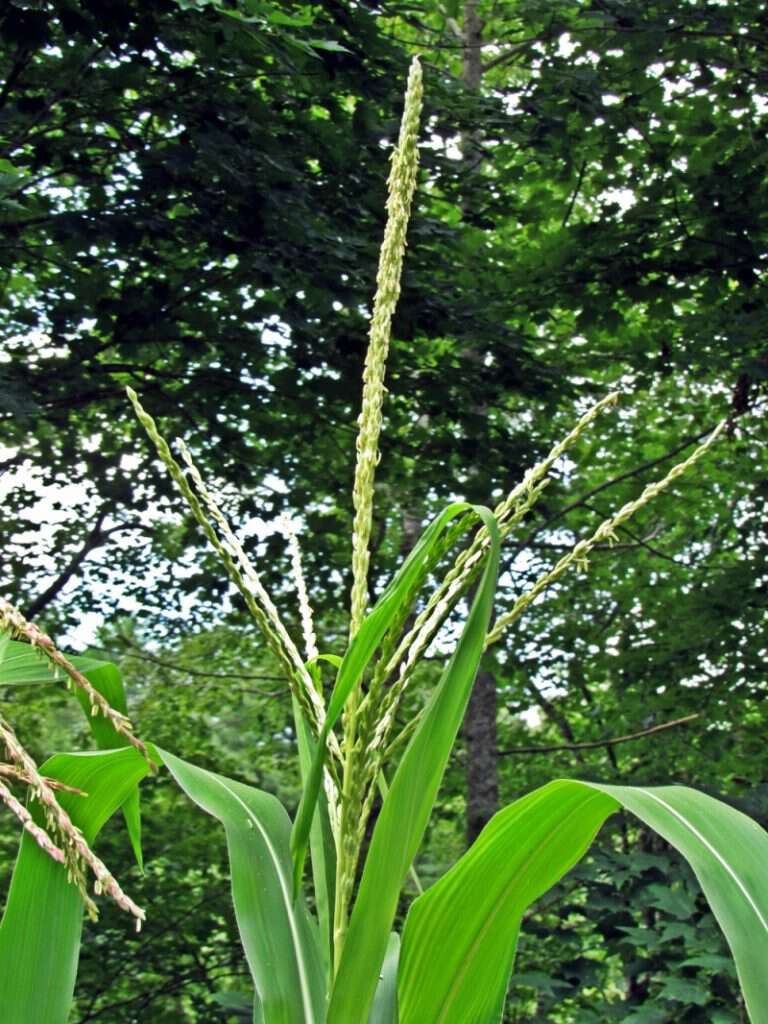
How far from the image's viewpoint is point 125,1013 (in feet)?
16.5

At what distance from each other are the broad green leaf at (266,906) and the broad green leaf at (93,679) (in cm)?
11

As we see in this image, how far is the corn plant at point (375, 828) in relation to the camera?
0.90 m

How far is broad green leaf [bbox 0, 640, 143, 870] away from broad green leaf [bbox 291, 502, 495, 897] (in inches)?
9.4

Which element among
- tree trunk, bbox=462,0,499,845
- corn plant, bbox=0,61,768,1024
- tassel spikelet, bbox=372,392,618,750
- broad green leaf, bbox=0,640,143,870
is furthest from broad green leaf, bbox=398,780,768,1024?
tree trunk, bbox=462,0,499,845

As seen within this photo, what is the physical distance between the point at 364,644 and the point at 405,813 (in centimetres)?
14

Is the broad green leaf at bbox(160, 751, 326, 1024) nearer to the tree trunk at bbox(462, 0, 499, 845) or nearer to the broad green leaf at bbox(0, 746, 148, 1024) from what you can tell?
the broad green leaf at bbox(0, 746, 148, 1024)

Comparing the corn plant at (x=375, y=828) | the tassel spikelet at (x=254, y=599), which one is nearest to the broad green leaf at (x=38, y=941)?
the corn plant at (x=375, y=828)

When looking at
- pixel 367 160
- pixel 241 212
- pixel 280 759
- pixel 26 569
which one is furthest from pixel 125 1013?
pixel 367 160

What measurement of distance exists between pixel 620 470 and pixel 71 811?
6925mm

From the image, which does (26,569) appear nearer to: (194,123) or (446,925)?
(194,123)

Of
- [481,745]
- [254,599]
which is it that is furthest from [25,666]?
[481,745]

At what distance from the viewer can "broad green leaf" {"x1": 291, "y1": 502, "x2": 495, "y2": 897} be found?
A: 2.93ft

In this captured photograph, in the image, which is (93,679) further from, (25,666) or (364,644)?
(364,644)

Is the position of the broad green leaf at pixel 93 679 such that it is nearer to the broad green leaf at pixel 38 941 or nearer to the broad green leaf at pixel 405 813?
the broad green leaf at pixel 38 941
